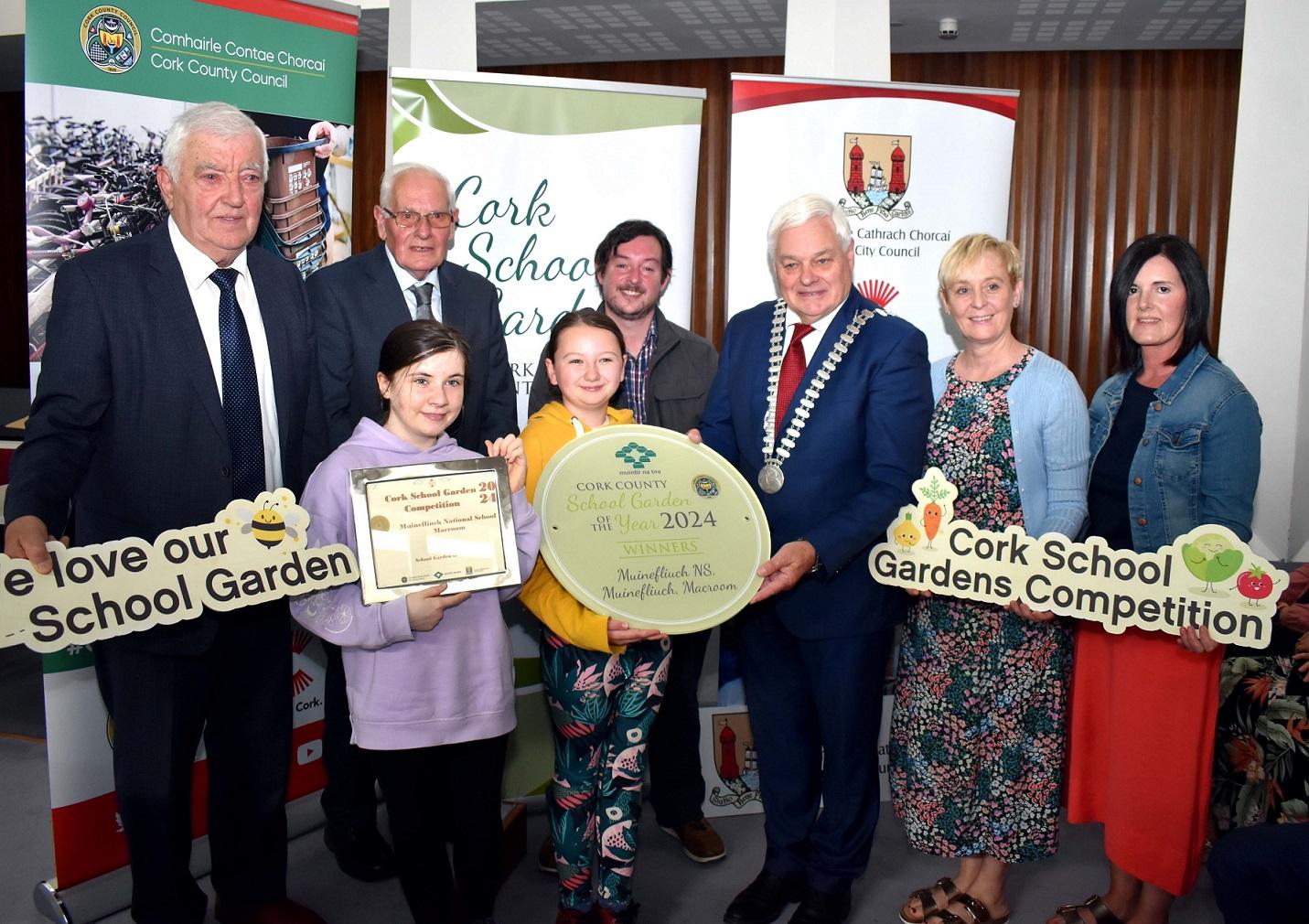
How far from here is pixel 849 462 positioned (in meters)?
2.25

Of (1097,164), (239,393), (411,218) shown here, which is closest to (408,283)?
(411,218)

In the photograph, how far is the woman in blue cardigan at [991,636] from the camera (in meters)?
2.19

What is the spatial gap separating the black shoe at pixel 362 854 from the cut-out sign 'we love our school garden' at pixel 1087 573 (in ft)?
5.62

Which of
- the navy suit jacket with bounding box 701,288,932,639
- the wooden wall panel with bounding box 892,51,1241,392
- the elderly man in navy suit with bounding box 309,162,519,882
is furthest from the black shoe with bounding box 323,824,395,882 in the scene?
the wooden wall panel with bounding box 892,51,1241,392

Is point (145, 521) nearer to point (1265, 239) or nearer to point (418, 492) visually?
point (418, 492)

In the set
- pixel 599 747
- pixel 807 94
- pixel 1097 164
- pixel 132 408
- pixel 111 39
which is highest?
pixel 1097 164

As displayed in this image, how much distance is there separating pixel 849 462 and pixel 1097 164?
151 inches

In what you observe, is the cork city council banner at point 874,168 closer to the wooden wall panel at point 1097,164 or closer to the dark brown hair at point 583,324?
the dark brown hair at point 583,324

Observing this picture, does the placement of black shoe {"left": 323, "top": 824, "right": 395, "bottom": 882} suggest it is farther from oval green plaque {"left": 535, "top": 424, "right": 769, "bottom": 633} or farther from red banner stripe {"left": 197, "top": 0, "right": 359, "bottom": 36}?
red banner stripe {"left": 197, "top": 0, "right": 359, "bottom": 36}

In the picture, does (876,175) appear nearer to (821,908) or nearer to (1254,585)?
(1254,585)

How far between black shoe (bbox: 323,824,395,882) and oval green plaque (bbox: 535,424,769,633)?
132cm

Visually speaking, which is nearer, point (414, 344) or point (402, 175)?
point (414, 344)

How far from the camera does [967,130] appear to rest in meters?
3.42

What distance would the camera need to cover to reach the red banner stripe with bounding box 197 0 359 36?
278 centimetres
